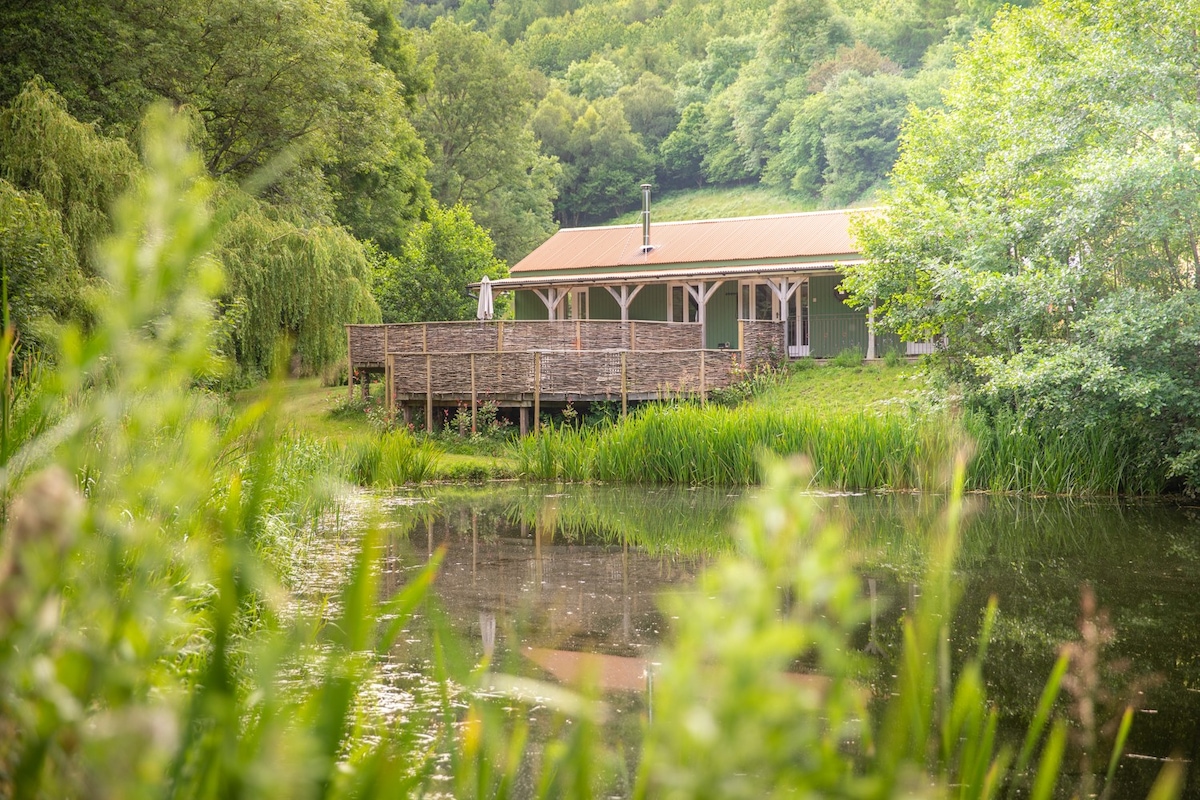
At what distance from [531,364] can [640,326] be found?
10.4ft

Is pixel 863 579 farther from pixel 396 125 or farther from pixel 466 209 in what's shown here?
pixel 466 209

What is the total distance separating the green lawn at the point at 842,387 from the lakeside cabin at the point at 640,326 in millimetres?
848

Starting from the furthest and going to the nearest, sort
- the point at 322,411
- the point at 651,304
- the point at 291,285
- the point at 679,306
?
1. the point at 651,304
2. the point at 679,306
3. the point at 322,411
4. the point at 291,285

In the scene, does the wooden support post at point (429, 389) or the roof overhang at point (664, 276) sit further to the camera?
the roof overhang at point (664, 276)

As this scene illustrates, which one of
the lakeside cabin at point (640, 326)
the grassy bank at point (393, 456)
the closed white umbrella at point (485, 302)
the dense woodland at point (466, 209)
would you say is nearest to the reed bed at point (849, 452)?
the dense woodland at point (466, 209)

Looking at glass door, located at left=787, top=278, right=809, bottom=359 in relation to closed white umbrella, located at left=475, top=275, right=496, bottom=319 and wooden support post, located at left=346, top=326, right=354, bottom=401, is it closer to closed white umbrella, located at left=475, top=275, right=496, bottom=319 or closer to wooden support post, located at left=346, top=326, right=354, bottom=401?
closed white umbrella, located at left=475, top=275, right=496, bottom=319

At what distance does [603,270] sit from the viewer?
99.6 ft

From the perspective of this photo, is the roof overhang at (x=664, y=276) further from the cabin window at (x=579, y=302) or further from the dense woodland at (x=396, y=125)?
the dense woodland at (x=396, y=125)

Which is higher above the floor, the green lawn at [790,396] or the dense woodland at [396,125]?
the dense woodland at [396,125]

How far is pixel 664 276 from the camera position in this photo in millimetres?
27344

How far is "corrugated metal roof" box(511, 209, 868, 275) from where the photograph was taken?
27.9 metres

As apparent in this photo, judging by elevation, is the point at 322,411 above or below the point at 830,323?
below

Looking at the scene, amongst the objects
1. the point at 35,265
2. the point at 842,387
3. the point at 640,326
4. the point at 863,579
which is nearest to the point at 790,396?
the point at 842,387

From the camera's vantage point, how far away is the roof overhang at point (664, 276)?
25.8 meters
